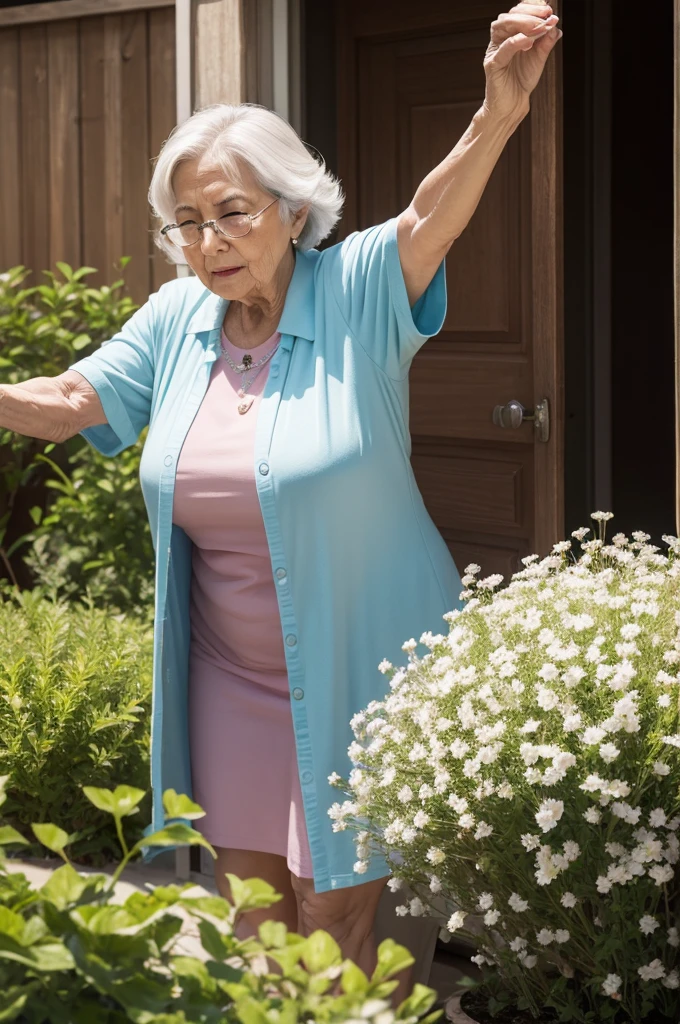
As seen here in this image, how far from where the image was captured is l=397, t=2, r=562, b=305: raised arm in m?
1.97

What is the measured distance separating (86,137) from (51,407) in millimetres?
2325

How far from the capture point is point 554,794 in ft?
5.23

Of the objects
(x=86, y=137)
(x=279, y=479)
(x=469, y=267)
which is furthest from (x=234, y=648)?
(x=86, y=137)

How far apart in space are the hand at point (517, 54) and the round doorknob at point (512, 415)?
63.6 inches

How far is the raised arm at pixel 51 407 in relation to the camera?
97.0 inches

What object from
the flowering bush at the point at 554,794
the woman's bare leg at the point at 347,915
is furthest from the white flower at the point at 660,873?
the woman's bare leg at the point at 347,915

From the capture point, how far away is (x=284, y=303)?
2406 mm

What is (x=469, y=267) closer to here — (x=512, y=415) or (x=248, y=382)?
(x=512, y=415)

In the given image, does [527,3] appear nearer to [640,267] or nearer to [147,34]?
[147,34]

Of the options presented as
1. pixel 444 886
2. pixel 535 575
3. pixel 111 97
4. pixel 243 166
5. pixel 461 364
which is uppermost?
pixel 111 97

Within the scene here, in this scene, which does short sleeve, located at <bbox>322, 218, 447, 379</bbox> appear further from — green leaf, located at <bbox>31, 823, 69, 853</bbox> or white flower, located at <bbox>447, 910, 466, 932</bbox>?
green leaf, located at <bbox>31, 823, 69, 853</bbox>

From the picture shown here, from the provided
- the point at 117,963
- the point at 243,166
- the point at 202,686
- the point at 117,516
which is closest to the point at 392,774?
the point at 117,963

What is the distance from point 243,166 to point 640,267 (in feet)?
9.49

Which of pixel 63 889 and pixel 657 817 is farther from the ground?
pixel 63 889
